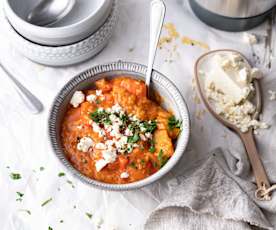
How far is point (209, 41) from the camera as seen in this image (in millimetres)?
1743

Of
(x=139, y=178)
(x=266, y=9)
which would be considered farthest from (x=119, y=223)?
(x=266, y=9)

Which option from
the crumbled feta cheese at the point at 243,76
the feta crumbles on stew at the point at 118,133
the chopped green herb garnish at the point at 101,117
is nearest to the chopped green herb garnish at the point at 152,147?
the feta crumbles on stew at the point at 118,133

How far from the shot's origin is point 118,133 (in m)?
1.46

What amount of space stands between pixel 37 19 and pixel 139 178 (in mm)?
578

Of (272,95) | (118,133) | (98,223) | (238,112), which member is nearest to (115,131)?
(118,133)

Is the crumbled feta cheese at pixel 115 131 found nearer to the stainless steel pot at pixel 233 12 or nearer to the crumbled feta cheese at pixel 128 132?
the crumbled feta cheese at pixel 128 132

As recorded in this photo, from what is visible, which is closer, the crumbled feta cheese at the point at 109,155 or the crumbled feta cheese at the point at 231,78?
the crumbled feta cheese at the point at 109,155

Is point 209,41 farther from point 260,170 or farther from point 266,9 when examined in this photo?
point 260,170

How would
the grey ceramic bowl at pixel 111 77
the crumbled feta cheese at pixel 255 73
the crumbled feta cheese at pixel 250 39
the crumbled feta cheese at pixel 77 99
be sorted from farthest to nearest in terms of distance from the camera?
1. the crumbled feta cheese at pixel 250 39
2. the crumbled feta cheese at pixel 255 73
3. the crumbled feta cheese at pixel 77 99
4. the grey ceramic bowl at pixel 111 77

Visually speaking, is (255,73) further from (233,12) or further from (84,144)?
(84,144)

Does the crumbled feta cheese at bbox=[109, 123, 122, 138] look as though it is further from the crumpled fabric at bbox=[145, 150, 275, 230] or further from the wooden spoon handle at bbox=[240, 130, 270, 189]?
the wooden spoon handle at bbox=[240, 130, 270, 189]

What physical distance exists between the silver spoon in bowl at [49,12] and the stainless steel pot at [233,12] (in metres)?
0.39

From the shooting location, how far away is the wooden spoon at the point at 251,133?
4.98ft

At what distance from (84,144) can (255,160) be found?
47cm
